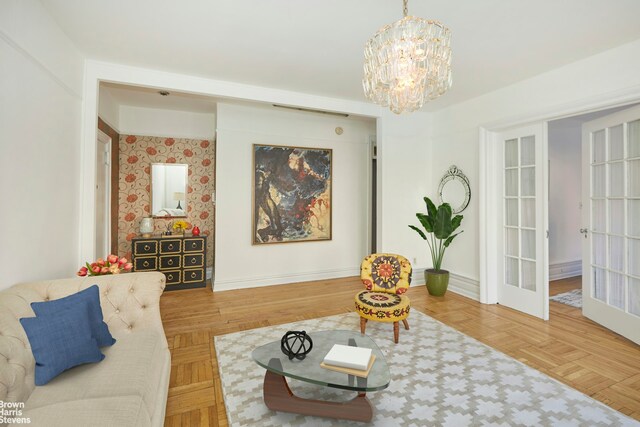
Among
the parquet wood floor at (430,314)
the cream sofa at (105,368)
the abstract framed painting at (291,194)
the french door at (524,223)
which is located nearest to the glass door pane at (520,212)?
the french door at (524,223)

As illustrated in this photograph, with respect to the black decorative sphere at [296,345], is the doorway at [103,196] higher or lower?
higher

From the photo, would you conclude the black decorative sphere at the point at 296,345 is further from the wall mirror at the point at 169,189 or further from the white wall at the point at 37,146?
the wall mirror at the point at 169,189

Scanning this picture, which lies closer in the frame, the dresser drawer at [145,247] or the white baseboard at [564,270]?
the dresser drawer at [145,247]

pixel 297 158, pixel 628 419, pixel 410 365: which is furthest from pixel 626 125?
pixel 297 158

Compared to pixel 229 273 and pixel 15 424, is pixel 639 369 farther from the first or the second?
pixel 229 273

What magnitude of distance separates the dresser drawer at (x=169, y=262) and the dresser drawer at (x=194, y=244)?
0.62ft

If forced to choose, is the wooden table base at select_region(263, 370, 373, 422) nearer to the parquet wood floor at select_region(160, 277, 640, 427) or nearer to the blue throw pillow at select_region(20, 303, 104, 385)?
the parquet wood floor at select_region(160, 277, 640, 427)

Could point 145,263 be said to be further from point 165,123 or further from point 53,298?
point 53,298

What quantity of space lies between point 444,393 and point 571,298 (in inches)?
131

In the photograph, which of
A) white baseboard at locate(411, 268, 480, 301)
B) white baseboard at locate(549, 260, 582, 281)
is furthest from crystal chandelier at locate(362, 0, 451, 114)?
white baseboard at locate(549, 260, 582, 281)

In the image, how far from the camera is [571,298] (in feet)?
13.8

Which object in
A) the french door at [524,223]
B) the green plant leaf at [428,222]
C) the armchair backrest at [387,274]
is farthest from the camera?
the green plant leaf at [428,222]

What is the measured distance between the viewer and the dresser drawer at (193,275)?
4.66 metres

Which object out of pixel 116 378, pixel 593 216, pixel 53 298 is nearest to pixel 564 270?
pixel 593 216
